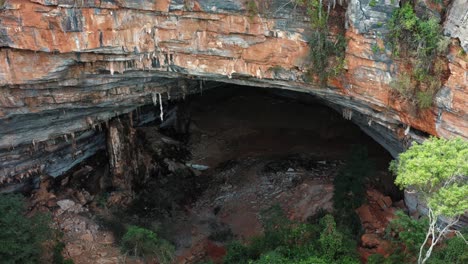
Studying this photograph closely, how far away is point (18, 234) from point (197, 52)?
270 inches

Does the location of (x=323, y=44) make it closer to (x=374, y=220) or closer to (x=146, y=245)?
(x=374, y=220)

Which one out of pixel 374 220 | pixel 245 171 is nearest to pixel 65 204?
pixel 245 171

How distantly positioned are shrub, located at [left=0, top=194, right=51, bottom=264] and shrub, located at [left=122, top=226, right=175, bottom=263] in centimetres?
232

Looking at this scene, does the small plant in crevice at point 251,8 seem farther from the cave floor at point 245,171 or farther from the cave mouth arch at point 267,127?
the cave mouth arch at point 267,127

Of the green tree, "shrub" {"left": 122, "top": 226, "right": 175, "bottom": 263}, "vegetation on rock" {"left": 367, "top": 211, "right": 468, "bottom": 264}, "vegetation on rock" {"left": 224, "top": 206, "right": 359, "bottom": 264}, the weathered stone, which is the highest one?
the green tree

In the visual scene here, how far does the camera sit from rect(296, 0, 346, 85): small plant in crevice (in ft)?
41.2

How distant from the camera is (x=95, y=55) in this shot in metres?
14.2

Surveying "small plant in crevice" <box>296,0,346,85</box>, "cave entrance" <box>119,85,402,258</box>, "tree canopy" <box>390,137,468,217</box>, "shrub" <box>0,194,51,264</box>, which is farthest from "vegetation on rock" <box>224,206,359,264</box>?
"shrub" <box>0,194,51,264</box>

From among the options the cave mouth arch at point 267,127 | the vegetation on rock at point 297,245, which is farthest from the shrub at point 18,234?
the cave mouth arch at point 267,127

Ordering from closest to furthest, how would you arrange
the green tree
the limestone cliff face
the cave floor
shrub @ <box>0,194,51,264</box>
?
the green tree, the limestone cliff face, shrub @ <box>0,194,51,264</box>, the cave floor

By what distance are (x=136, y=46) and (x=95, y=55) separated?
1329 millimetres

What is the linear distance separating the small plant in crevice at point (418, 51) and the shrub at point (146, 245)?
7999 millimetres

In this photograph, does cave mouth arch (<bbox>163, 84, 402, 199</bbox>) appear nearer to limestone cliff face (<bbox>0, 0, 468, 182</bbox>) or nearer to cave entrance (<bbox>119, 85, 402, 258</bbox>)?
cave entrance (<bbox>119, 85, 402, 258</bbox>)

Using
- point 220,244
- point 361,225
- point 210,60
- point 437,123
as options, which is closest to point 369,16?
point 437,123
